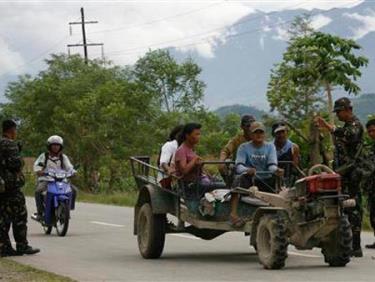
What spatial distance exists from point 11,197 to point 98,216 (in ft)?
31.7

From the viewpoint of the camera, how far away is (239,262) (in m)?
12.0

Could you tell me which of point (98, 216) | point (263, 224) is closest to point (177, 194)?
point (263, 224)

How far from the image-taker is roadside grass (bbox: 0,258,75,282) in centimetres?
1027

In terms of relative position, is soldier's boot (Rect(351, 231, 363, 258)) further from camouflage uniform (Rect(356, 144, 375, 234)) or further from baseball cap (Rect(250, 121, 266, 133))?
baseball cap (Rect(250, 121, 266, 133))

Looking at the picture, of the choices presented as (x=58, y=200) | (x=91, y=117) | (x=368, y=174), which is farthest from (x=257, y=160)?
(x=91, y=117)

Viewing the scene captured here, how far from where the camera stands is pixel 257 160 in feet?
38.1

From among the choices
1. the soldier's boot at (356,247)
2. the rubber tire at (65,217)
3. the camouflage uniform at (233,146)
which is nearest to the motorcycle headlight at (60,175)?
the rubber tire at (65,217)

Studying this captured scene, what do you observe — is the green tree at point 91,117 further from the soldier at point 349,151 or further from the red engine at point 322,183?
the red engine at point 322,183

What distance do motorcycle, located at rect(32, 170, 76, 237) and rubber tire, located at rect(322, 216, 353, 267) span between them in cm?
681

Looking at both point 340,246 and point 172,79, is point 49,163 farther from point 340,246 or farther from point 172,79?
point 172,79

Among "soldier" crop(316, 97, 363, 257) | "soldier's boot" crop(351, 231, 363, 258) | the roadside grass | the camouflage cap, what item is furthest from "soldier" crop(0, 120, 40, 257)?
"soldier's boot" crop(351, 231, 363, 258)

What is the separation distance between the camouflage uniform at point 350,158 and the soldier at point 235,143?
112 cm

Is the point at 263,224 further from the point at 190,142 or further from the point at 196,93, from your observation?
the point at 196,93

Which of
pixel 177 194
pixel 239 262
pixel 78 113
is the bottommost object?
pixel 239 262
